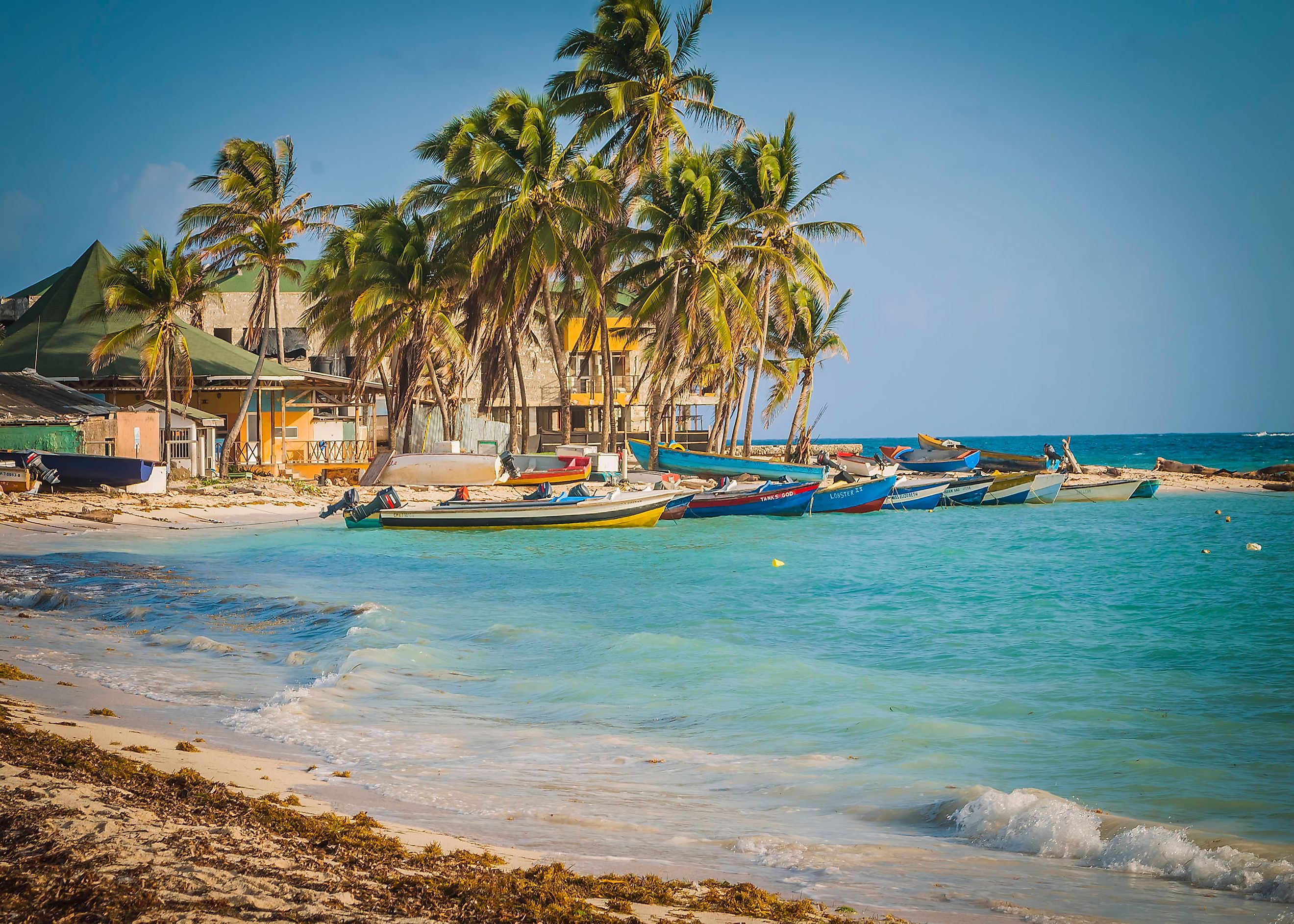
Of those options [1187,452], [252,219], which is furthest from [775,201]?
[1187,452]

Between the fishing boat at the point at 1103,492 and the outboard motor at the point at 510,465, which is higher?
the outboard motor at the point at 510,465

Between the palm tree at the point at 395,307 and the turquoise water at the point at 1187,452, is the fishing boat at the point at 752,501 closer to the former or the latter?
A: the palm tree at the point at 395,307

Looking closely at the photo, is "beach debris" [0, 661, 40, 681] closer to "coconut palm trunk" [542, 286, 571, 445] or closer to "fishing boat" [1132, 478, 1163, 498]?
"coconut palm trunk" [542, 286, 571, 445]

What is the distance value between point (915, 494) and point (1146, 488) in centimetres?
1220

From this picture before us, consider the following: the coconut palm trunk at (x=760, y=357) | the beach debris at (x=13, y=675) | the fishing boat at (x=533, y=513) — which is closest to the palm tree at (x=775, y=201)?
the coconut palm trunk at (x=760, y=357)

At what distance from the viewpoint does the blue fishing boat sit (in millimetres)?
37375

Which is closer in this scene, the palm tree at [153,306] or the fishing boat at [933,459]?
the palm tree at [153,306]

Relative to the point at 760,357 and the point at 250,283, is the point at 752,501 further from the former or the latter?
the point at 250,283

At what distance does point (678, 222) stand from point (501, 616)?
2171 cm

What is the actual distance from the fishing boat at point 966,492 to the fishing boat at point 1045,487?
5.66 feet

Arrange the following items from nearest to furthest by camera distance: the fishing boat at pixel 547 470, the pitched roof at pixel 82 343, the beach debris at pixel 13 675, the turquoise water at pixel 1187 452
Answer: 1. the beach debris at pixel 13 675
2. the fishing boat at pixel 547 470
3. the pitched roof at pixel 82 343
4. the turquoise water at pixel 1187 452

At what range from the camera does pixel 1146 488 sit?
123 ft

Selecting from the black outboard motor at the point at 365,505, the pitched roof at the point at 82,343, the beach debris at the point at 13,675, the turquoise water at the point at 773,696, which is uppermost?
the pitched roof at the point at 82,343

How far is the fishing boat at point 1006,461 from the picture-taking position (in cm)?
4722
